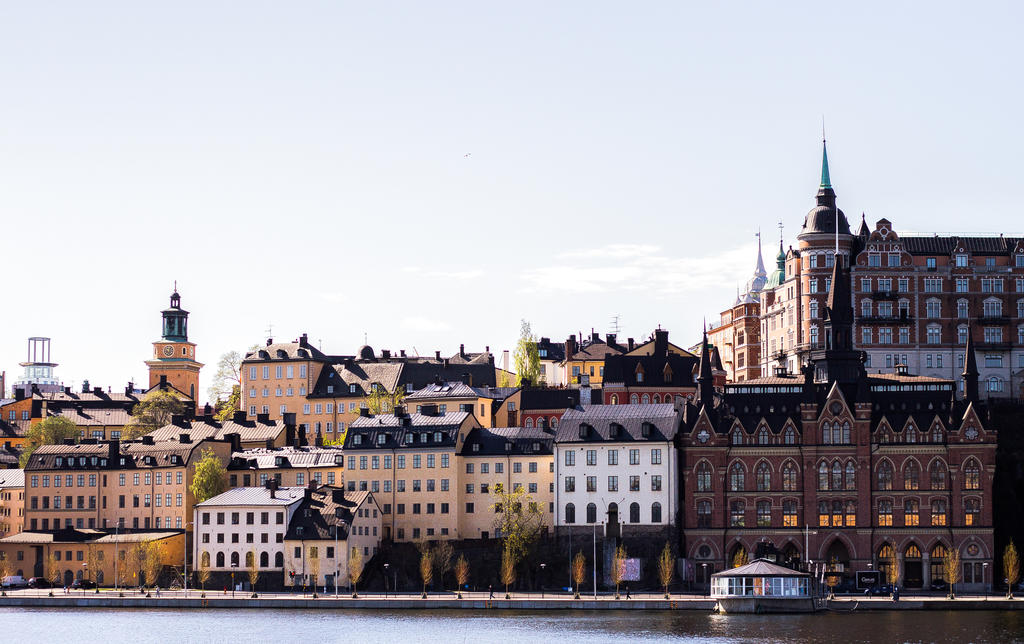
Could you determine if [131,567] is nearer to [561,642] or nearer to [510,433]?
[510,433]

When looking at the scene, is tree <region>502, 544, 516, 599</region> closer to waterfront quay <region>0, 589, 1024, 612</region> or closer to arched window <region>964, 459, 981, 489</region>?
waterfront quay <region>0, 589, 1024, 612</region>

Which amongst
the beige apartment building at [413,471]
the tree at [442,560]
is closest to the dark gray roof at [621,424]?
the beige apartment building at [413,471]

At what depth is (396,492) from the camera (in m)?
156

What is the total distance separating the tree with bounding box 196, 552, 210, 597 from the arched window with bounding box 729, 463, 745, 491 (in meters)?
44.5

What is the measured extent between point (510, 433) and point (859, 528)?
31.2m

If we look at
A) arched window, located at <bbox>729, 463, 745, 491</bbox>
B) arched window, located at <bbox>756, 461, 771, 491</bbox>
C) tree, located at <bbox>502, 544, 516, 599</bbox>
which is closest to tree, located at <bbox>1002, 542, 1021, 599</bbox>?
arched window, located at <bbox>756, 461, 771, 491</bbox>

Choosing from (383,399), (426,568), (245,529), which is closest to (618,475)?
(426,568)

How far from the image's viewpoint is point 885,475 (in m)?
147

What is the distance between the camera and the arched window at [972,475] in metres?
145

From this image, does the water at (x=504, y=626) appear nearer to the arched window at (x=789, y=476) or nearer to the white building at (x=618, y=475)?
the white building at (x=618, y=475)

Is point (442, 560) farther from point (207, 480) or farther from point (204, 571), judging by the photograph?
point (207, 480)

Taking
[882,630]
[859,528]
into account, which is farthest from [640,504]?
[882,630]

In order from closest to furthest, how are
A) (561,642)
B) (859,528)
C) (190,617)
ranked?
(561,642) < (190,617) < (859,528)

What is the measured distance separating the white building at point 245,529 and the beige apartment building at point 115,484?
920cm
